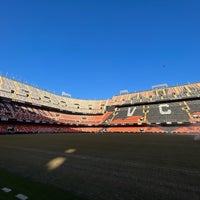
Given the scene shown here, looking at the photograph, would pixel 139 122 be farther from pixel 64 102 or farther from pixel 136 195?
pixel 136 195

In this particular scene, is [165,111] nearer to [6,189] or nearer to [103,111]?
[103,111]

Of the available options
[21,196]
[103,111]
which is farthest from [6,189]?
[103,111]

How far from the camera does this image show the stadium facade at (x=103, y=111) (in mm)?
43938

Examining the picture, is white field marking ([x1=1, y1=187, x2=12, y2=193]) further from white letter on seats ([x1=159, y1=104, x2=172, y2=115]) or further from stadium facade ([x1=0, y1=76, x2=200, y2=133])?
white letter on seats ([x1=159, y1=104, x2=172, y2=115])

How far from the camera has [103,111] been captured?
69.1m

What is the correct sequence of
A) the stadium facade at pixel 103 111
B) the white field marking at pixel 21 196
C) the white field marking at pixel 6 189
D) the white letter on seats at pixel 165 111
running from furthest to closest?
the white letter on seats at pixel 165 111, the stadium facade at pixel 103 111, the white field marking at pixel 6 189, the white field marking at pixel 21 196

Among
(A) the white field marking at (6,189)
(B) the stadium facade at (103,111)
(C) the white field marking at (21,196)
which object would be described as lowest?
(C) the white field marking at (21,196)

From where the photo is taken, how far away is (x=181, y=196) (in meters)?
3.63

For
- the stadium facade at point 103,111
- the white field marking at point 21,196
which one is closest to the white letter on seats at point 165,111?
the stadium facade at point 103,111

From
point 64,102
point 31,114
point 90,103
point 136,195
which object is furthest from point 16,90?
point 136,195

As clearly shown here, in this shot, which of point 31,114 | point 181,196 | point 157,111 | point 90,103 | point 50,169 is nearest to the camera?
point 181,196

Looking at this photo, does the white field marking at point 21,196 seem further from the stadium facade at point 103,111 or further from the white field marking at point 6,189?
the stadium facade at point 103,111

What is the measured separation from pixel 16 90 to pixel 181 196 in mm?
53736

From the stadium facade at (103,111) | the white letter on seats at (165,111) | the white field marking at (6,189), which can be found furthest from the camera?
the white letter on seats at (165,111)
